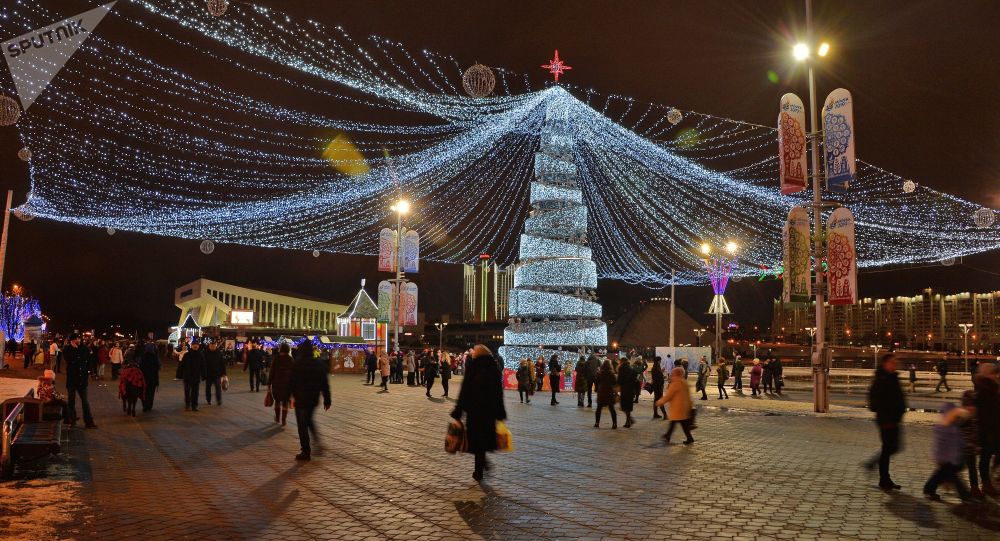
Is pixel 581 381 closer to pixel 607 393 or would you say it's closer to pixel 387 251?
pixel 607 393

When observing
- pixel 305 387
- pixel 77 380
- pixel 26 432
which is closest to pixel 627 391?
pixel 305 387

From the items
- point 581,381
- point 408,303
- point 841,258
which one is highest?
point 841,258

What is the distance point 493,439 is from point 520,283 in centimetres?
2233

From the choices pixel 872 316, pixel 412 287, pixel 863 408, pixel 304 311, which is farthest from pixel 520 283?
pixel 872 316

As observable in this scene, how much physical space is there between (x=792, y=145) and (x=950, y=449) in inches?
474

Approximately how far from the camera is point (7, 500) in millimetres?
6996

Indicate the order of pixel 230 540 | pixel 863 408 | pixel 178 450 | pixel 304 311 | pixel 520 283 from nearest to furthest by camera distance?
1. pixel 230 540
2. pixel 178 450
3. pixel 863 408
4. pixel 520 283
5. pixel 304 311

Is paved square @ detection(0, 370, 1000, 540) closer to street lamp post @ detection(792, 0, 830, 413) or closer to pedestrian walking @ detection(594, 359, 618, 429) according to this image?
pedestrian walking @ detection(594, 359, 618, 429)

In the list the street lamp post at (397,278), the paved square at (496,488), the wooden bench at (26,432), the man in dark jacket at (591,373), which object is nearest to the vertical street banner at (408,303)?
the street lamp post at (397,278)

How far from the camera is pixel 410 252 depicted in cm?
3012

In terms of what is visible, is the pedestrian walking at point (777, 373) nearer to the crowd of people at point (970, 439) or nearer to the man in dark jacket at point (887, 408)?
the man in dark jacket at point (887, 408)

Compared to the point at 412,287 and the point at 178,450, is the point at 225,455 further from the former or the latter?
the point at 412,287

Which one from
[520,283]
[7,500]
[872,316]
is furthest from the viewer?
[872,316]

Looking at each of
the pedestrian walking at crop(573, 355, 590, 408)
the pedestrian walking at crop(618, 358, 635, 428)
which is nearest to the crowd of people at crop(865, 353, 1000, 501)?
the pedestrian walking at crop(618, 358, 635, 428)
